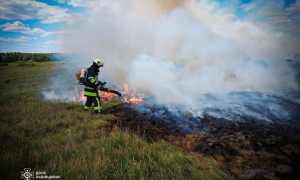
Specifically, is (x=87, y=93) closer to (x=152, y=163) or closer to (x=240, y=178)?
(x=152, y=163)

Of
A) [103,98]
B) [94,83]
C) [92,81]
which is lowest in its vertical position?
[103,98]

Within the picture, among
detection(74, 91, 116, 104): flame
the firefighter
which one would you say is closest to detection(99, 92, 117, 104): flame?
detection(74, 91, 116, 104): flame

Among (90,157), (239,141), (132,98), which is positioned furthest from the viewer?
(132,98)

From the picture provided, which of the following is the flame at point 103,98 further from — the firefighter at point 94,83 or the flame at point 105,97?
the firefighter at point 94,83

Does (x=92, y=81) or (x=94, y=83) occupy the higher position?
(x=92, y=81)

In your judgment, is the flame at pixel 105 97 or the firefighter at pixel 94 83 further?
the flame at pixel 105 97

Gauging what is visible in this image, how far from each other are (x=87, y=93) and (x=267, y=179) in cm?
719

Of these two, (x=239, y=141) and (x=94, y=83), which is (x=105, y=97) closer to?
(x=94, y=83)

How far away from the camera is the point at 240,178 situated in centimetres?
315

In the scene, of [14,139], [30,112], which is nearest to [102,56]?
[30,112]

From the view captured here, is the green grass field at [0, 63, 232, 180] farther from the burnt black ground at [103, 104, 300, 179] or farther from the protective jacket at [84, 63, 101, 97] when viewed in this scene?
the protective jacket at [84, 63, 101, 97]

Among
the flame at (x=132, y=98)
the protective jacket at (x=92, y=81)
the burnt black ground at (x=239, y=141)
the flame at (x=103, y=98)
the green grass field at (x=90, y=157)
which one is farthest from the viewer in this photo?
the flame at (x=103, y=98)

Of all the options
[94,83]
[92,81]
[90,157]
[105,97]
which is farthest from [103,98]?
[90,157]

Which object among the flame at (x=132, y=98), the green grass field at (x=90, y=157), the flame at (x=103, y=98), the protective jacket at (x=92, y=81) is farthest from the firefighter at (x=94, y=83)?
the flame at (x=132, y=98)
